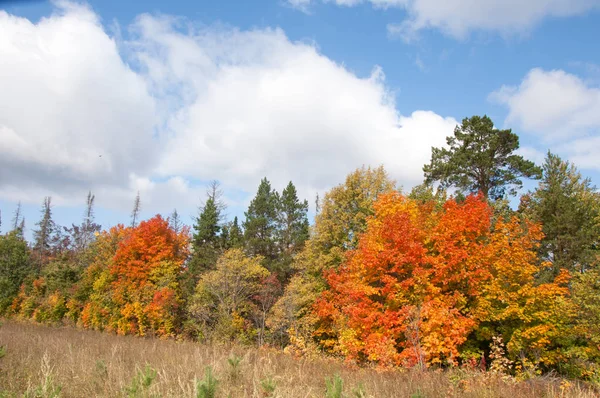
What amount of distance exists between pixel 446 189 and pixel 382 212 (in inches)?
521

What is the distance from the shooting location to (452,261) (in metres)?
18.6

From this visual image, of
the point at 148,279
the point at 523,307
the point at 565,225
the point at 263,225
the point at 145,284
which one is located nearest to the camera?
the point at 523,307

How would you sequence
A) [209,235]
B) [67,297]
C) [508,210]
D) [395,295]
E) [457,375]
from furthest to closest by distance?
1. [67,297]
2. [209,235]
3. [508,210]
4. [395,295]
5. [457,375]

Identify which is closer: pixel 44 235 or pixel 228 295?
pixel 228 295

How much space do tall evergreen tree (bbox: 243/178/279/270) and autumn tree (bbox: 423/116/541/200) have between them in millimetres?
16341

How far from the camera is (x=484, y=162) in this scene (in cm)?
3050

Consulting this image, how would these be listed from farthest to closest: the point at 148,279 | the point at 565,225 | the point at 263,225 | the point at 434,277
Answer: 1. the point at 263,225
2. the point at 148,279
3. the point at 565,225
4. the point at 434,277

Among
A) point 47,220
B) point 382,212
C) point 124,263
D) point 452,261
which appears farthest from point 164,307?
point 47,220

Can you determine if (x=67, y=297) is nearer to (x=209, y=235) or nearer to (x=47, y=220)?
(x=209, y=235)

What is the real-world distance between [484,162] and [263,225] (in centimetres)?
2048

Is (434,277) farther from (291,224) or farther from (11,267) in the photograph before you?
(11,267)

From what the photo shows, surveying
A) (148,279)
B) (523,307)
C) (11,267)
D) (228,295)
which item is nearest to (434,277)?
(523,307)

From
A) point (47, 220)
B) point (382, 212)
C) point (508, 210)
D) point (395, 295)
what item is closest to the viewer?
point (395, 295)

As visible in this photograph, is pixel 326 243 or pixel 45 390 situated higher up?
pixel 326 243
